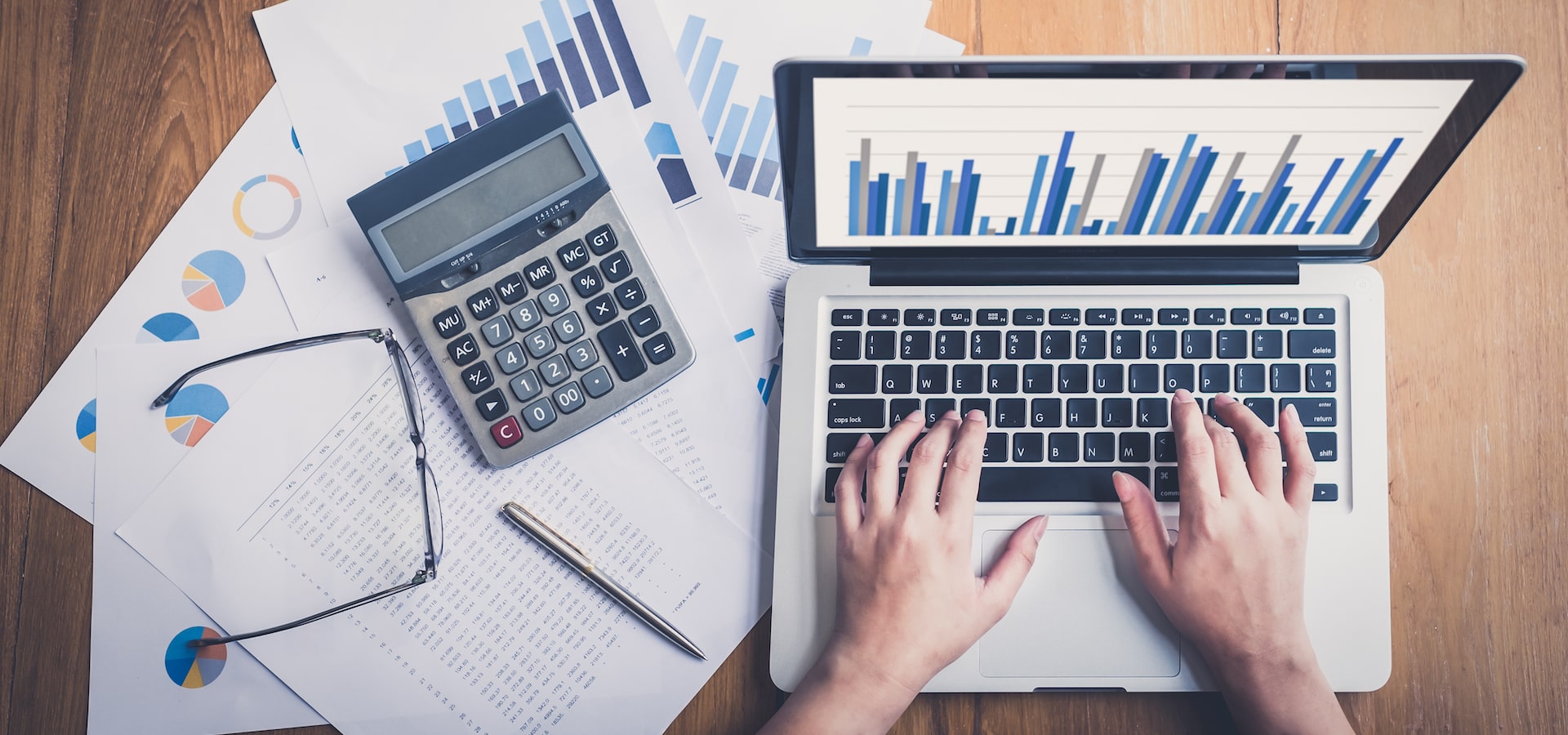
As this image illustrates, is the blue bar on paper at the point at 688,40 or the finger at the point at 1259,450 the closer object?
the finger at the point at 1259,450

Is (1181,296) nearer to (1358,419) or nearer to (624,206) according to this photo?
(1358,419)

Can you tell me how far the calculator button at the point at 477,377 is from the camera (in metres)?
0.65

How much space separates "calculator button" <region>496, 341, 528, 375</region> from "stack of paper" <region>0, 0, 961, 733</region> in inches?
2.8

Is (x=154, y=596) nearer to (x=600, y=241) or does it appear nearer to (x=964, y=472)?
(x=600, y=241)

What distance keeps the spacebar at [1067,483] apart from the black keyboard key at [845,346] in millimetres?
123

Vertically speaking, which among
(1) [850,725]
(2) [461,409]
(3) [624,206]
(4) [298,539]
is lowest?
(1) [850,725]

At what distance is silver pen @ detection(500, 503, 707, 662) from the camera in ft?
2.18

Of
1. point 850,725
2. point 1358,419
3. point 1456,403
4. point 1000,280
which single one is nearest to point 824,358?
point 1000,280

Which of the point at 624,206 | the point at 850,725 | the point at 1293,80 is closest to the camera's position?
the point at 1293,80

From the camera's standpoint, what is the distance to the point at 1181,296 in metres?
0.63

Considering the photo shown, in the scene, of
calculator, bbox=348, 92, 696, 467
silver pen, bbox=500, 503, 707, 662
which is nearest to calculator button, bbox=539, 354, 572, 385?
calculator, bbox=348, 92, 696, 467

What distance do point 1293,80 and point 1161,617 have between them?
1.18ft

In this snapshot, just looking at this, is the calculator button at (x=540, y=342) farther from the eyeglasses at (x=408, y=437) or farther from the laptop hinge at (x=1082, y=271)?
the laptop hinge at (x=1082, y=271)

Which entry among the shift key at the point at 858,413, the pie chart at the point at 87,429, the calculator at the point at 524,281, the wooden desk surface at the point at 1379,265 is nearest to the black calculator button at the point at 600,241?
the calculator at the point at 524,281
